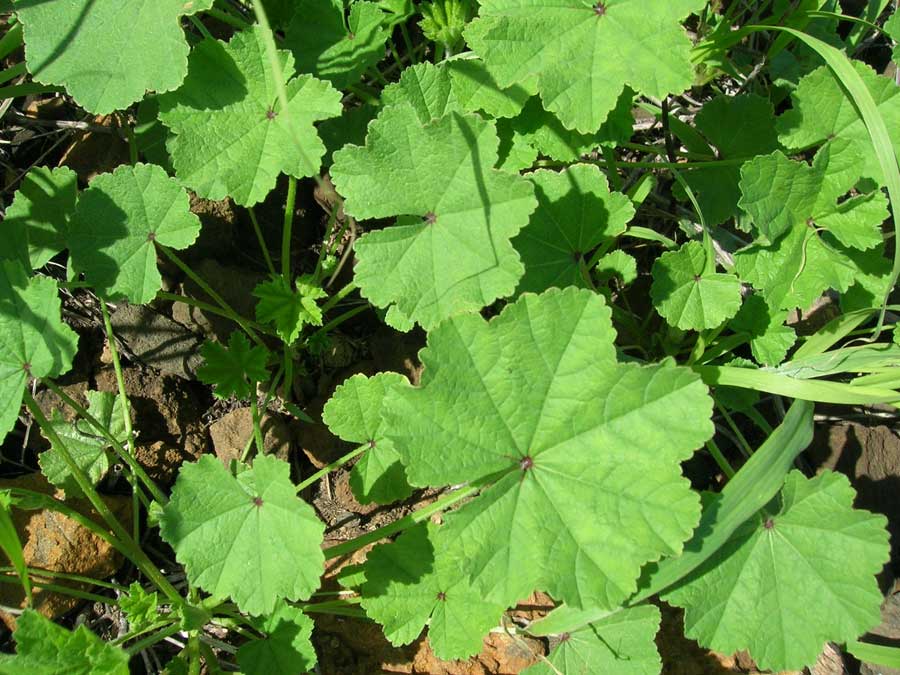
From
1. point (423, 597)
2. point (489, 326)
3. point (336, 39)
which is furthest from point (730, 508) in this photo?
point (336, 39)

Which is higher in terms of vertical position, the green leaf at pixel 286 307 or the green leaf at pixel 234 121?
the green leaf at pixel 234 121

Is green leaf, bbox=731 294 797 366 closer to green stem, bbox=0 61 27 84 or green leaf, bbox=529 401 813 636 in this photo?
Result: green leaf, bbox=529 401 813 636

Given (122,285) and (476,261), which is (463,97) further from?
(122,285)

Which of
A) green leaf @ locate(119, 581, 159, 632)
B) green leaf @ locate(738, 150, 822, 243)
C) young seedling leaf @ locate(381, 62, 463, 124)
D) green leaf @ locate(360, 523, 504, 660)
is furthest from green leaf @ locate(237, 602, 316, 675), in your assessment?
green leaf @ locate(738, 150, 822, 243)

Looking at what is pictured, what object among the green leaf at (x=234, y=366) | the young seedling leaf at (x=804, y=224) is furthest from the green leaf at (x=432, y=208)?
the young seedling leaf at (x=804, y=224)

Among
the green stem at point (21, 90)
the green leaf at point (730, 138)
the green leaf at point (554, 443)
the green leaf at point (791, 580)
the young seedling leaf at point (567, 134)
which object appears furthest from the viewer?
the green leaf at point (730, 138)

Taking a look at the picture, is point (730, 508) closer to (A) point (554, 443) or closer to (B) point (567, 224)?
(A) point (554, 443)

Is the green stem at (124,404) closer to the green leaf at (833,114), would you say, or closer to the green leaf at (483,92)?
the green leaf at (483,92)
